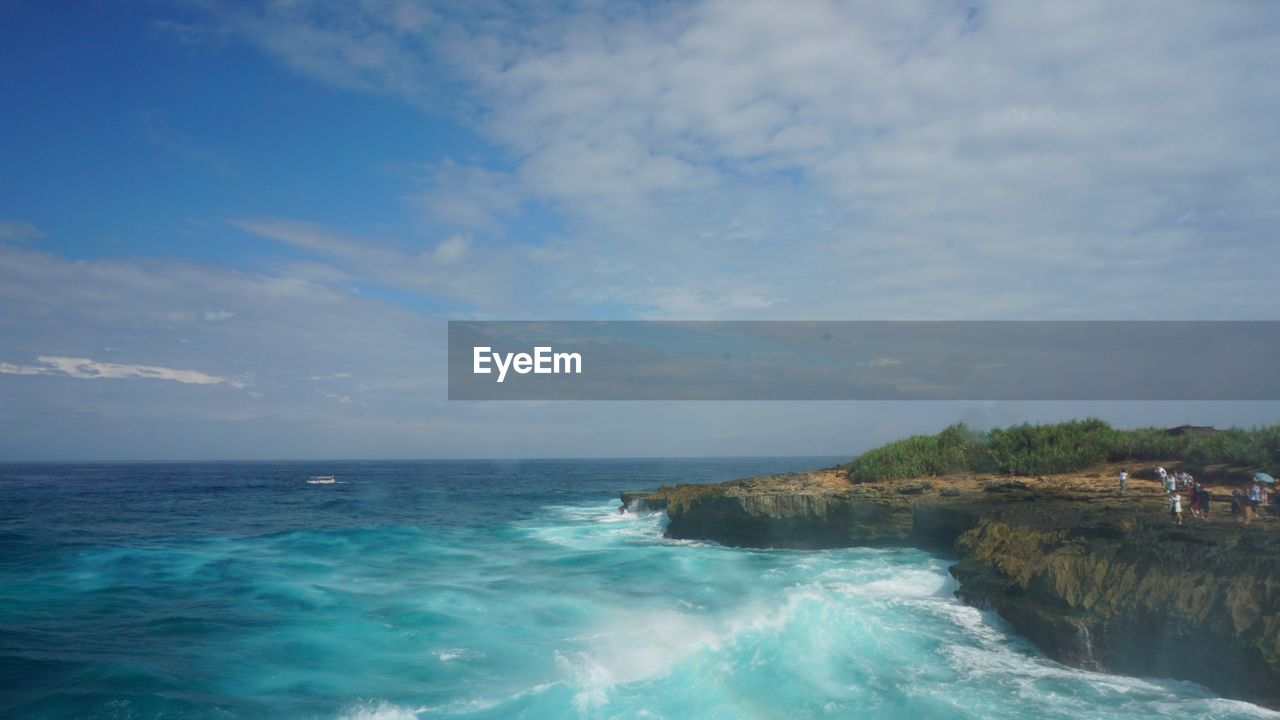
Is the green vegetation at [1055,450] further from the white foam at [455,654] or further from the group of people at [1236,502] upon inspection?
the white foam at [455,654]

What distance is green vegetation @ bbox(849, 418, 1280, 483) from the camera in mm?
23984

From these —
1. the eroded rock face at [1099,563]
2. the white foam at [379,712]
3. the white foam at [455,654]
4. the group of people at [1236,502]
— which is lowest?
the white foam at [455,654]

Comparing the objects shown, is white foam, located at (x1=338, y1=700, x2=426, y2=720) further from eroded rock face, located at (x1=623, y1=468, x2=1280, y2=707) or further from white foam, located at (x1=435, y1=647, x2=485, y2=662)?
eroded rock face, located at (x1=623, y1=468, x2=1280, y2=707)

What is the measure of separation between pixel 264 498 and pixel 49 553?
3314cm

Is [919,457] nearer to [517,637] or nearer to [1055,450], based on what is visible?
[1055,450]

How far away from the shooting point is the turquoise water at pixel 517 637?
13.6 m

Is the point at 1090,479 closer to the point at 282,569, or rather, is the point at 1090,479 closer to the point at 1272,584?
the point at 1272,584

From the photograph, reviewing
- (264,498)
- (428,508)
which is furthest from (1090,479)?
(264,498)

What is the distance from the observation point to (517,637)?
18.1 metres

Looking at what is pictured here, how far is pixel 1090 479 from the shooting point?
1056 inches

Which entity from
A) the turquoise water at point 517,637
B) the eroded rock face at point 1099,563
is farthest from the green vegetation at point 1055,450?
the turquoise water at point 517,637

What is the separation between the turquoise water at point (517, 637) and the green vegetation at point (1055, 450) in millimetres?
7826

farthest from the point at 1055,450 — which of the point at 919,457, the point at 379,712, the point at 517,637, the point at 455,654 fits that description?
the point at 379,712

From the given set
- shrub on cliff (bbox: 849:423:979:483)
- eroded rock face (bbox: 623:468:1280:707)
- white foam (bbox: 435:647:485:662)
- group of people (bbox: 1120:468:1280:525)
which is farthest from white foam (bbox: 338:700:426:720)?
shrub on cliff (bbox: 849:423:979:483)
